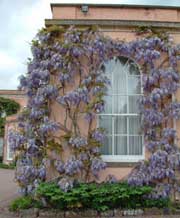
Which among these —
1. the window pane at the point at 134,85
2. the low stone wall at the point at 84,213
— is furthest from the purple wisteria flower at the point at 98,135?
the low stone wall at the point at 84,213

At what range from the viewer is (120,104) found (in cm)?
1005

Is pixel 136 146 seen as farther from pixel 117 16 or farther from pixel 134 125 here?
pixel 117 16

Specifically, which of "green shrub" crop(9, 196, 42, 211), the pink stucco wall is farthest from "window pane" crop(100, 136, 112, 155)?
the pink stucco wall

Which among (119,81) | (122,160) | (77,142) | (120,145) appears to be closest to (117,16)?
(119,81)

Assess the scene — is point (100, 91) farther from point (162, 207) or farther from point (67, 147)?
point (162, 207)

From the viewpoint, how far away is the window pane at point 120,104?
10.0m

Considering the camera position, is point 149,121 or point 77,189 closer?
point 77,189

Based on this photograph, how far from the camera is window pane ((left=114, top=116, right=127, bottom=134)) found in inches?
392

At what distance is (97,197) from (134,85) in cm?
351

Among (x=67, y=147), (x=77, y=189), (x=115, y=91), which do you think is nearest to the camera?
(x=77, y=189)

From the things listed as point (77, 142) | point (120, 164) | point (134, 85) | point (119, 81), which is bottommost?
point (120, 164)

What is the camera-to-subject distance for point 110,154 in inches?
386

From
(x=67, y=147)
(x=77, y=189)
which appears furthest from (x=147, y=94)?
(x=77, y=189)

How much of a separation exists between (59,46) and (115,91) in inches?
81.4
